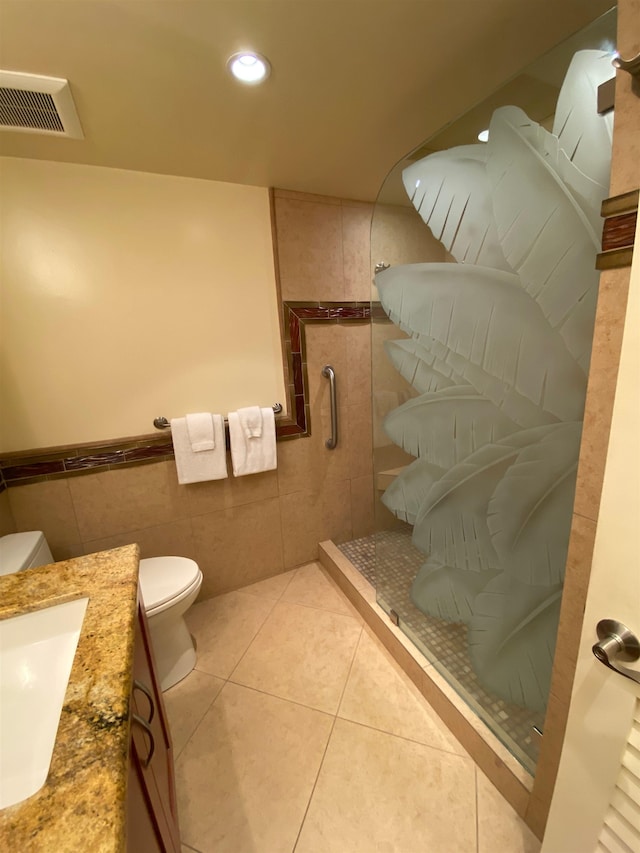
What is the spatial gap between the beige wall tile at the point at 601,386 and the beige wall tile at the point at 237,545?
5.28ft

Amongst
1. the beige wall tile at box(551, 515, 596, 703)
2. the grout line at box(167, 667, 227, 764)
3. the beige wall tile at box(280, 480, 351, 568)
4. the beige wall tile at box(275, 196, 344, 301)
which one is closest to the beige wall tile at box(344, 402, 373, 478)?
the beige wall tile at box(280, 480, 351, 568)

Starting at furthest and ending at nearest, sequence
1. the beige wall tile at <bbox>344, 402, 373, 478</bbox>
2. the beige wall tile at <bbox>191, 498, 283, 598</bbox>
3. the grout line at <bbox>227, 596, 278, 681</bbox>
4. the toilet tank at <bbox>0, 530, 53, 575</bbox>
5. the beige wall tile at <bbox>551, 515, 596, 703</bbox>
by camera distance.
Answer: the beige wall tile at <bbox>344, 402, 373, 478</bbox> → the beige wall tile at <bbox>191, 498, 283, 598</bbox> → the grout line at <bbox>227, 596, 278, 681</bbox> → the toilet tank at <bbox>0, 530, 53, 575</bbox> → the beige wall tile at <bbox>551, 515, 596, 703</bbox>

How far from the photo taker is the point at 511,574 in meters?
1.04

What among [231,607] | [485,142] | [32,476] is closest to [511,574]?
[485,142]

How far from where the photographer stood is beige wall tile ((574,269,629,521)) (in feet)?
2.14

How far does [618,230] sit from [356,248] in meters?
1.59

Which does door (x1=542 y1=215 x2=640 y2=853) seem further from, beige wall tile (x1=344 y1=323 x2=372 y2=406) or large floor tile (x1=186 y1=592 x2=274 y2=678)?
beige wall tile (x1=344 y1=323 x2=372 y2=406)

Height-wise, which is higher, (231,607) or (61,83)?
(61,83)

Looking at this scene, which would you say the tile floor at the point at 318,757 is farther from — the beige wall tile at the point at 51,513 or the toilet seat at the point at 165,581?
the beige wall tile at the point at 51,513

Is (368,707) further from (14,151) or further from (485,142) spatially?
(14,151)

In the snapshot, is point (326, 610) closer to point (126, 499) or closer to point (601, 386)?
point (126, 499)

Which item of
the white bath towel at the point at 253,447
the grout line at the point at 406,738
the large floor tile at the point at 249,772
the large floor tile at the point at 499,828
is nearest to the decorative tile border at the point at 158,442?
the white bath towel at the point at 253,447

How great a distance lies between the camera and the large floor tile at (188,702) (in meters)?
1.31

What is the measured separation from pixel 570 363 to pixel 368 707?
4.75ft
